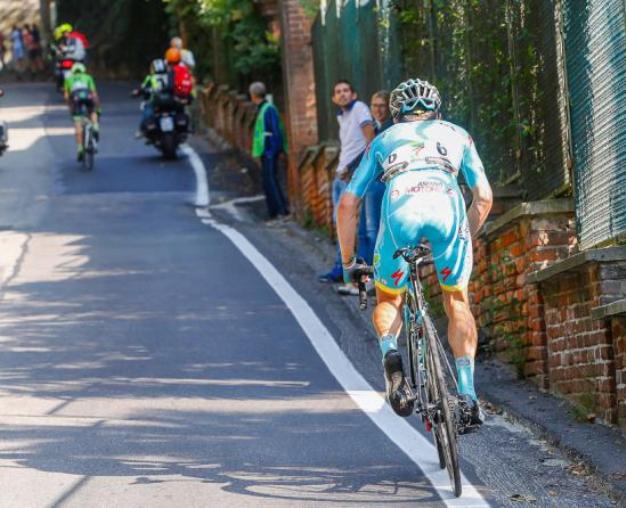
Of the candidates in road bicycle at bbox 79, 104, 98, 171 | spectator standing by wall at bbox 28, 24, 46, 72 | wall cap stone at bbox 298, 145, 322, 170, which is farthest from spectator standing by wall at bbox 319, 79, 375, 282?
spectator standing by wall at bbox 28, 24, 46, 72

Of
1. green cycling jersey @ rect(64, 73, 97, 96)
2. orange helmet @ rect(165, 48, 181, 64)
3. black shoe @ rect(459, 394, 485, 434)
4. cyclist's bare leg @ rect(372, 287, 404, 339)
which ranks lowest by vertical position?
black shoe @ rect(459, 394, 485, 434)

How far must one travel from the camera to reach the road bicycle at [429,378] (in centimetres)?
817

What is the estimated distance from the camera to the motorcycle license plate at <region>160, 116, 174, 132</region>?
3008cm

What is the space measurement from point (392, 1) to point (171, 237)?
457 centimetres

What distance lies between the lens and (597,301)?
9906 millimetres

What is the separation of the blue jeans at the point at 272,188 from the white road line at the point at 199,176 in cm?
135

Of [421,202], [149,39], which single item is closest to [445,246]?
[421,202]

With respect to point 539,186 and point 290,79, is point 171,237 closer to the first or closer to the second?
point 290,79

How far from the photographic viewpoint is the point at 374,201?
597 inches

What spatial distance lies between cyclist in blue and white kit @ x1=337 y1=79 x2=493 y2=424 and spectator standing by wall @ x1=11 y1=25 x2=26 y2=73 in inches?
1829

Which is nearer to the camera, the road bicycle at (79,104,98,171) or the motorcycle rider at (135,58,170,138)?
the road bicycle at (79,104,98,171)

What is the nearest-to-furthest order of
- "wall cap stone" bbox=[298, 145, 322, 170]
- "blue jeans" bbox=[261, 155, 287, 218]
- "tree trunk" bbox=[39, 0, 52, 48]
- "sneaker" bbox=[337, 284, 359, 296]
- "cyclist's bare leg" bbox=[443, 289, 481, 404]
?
"cyclist's bare leg" bbox=[443, 289, 481, 404], "sneaker" bbox=[337, 284, 359, 296], "wall cap stone" bbox=[298, 145, 322, 170], "blue jeans" bbox=[261, 155, 287, 218], "tree trunk" bbox=[39, 0, 52, 48]

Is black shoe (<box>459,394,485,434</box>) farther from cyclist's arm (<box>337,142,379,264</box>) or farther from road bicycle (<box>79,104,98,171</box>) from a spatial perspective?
road bicycle (<box>79,104,98,171</box>)

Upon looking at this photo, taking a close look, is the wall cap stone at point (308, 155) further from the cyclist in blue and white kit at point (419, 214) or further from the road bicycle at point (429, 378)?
the road bicycle at point (429, 378)
